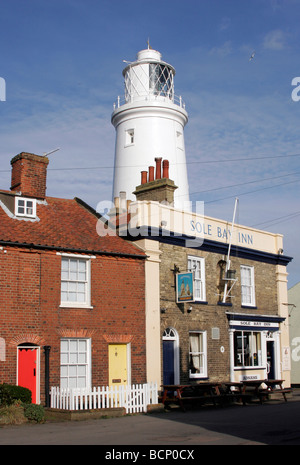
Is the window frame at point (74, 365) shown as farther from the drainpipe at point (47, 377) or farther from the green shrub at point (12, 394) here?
the green shrub at point (12, 394)

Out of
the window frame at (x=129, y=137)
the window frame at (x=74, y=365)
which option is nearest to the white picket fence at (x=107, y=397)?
the window frame at (x=74, y=365)

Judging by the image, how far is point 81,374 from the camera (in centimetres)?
1972

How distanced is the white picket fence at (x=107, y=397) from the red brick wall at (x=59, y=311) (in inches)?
34.2

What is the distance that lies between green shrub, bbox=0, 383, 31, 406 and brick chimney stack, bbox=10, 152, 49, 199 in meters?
7.48

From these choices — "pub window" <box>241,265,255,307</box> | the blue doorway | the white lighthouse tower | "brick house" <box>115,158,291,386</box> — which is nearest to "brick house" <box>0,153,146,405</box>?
"brick house" <box>115,158,291,386</box>

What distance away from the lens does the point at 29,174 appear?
71.2 feet

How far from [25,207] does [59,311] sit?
4.14m

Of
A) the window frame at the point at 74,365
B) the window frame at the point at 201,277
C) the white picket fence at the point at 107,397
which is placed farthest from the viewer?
the window frame at the point at 201,277

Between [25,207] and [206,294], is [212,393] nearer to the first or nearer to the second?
[206,294]

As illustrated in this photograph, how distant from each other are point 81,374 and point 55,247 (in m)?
4.35

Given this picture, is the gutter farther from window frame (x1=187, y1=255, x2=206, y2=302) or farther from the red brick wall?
window frame (x1=187, y1=255, x2=206, y2=302)

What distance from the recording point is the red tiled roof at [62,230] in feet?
64.0

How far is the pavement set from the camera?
12195 mm
